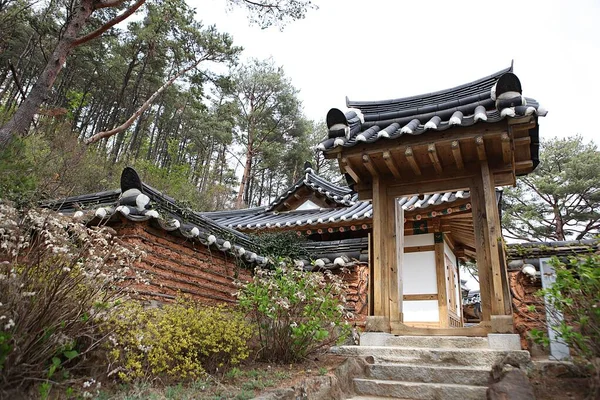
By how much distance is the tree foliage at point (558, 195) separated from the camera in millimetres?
17844

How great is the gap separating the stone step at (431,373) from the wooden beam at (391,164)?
2433mm

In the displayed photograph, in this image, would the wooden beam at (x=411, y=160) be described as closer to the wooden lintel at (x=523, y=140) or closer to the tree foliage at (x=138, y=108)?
the wooden lintel at (x=523, y=140)

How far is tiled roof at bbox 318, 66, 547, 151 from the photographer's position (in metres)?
4.12

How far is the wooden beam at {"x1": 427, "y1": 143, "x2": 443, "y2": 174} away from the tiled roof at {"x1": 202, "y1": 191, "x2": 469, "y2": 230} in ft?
2.94

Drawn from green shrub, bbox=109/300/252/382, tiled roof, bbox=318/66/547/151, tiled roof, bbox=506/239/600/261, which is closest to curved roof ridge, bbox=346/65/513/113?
tiled roof, bbox=318/66/547/151

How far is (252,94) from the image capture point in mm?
21250

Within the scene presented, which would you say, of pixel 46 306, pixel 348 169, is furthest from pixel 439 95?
pixel 46 306

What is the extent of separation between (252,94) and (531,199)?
55.0 ft

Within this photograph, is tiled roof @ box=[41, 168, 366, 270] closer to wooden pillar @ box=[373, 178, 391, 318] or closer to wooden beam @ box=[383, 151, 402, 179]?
wooden pillar @ box=[373, 178, 391, 318]

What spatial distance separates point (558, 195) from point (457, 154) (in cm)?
1809

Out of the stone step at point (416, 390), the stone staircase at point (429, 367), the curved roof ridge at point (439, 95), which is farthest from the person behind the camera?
the curved roof ridge at point (439, 95)

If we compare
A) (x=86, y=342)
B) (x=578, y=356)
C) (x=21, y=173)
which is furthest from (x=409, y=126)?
(x=21, y=173)

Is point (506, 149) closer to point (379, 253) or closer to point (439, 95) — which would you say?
point (439, 95)

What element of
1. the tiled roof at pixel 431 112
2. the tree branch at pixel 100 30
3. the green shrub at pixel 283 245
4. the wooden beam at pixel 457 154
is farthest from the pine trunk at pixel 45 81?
the wooden beam at pixel 457 154
